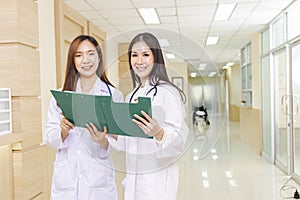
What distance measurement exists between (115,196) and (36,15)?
222cm

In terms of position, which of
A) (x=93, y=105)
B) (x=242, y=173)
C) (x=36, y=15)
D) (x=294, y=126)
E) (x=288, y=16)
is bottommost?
(x=242, y=173)

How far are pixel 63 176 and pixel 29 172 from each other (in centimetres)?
154

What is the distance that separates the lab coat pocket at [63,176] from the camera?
5.23ft

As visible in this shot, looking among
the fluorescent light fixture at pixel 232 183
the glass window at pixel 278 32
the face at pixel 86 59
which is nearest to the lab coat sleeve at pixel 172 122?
the face at pixel 86 59

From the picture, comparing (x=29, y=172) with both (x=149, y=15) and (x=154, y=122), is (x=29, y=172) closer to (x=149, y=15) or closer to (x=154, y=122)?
(x=154, y=122)

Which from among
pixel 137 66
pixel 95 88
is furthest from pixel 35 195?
pixel 137 66

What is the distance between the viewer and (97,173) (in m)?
1.59

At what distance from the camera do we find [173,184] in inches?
54.9

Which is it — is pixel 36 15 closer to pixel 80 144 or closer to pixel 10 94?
pixel 10 94

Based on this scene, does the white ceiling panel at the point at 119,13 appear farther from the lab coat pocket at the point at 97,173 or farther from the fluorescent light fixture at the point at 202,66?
the fluorescent light fixture at the point at 202,66

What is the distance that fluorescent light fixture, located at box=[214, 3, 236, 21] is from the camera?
506cm

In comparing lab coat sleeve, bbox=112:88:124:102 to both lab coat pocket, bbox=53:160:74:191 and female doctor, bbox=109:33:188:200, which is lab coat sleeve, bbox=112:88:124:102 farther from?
lab coat pocket, bbox=53:160:74:191

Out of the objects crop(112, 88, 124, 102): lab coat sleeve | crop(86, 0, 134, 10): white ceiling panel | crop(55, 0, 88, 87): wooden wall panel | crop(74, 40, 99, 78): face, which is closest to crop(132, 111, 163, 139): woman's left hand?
crop(112, 88, 124, 102): lab coat sleeve

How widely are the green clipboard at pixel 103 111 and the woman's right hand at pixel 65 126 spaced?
0.04 metres
